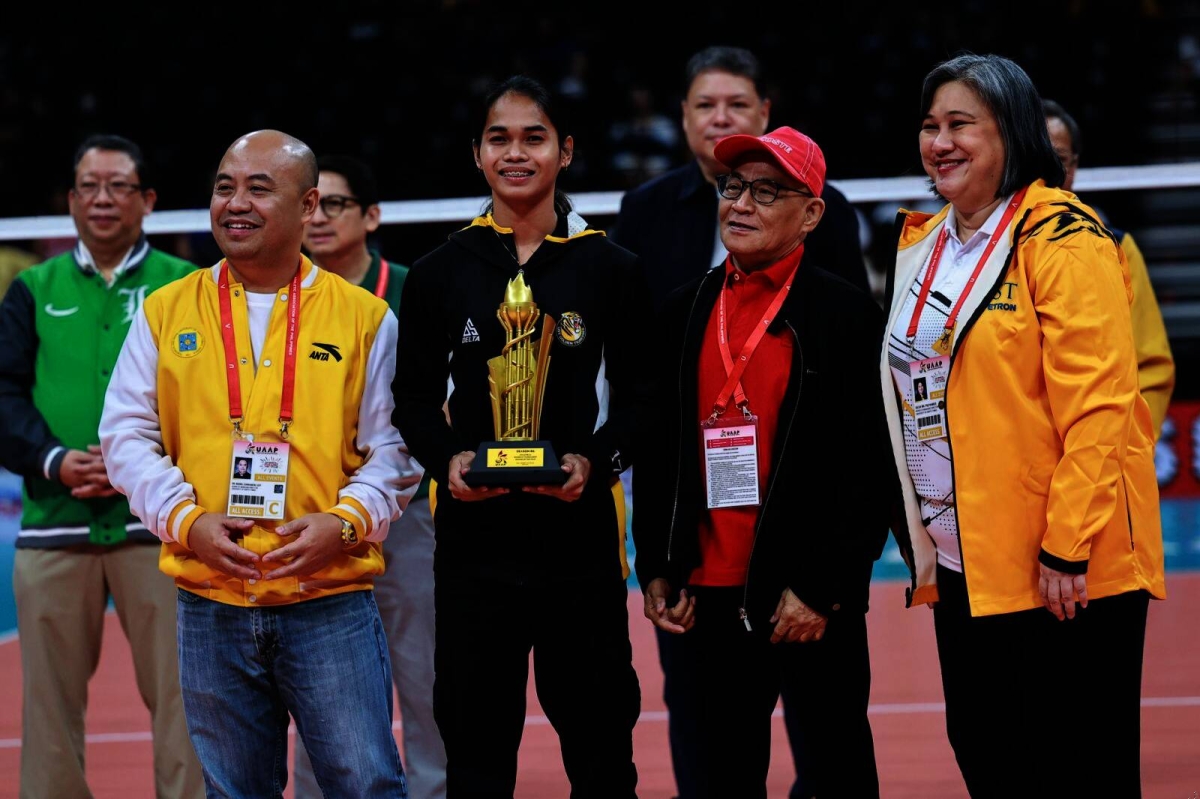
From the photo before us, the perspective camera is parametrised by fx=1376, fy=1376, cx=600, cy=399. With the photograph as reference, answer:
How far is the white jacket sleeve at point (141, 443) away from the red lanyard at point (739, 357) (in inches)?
52.1

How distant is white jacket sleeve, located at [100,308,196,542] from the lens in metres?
3.33

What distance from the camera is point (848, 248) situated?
4352 mm

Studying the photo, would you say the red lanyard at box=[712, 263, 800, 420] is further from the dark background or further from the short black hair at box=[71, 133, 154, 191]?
the dark background

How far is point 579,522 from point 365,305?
2.66 ft

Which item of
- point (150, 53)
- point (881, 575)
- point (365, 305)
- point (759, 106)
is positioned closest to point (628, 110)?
point (150, 53)

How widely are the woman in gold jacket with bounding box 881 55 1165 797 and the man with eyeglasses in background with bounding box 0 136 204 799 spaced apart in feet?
7.73

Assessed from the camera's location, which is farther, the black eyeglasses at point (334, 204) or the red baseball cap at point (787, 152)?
the black eyeglasses at point (334, 204)

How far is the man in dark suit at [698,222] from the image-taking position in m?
4.36

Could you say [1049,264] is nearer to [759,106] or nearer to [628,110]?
[759,106]

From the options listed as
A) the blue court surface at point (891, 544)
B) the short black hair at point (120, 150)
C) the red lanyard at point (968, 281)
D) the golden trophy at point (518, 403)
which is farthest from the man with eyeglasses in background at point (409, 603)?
the blue court surface at point (891, 544)

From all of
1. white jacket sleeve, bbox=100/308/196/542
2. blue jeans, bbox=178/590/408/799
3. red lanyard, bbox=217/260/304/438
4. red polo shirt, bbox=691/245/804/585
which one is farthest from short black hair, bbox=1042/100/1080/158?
white jacket sleeve, bbox=100/308/196/542

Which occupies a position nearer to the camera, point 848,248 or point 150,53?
point 848,248

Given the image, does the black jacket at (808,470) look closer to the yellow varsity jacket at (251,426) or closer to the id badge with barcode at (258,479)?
the yellow varsity jacket at (251,426)

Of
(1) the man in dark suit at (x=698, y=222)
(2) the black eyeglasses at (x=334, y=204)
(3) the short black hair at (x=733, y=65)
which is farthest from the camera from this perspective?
(3) the short black hair at (x=733, y=65)
